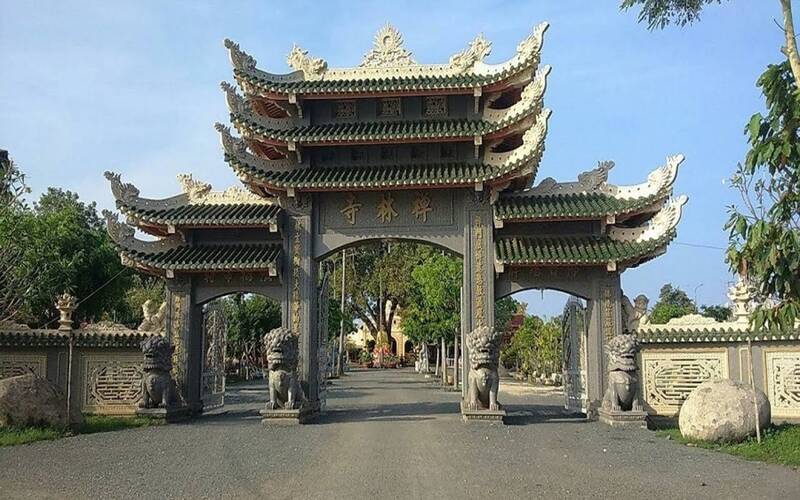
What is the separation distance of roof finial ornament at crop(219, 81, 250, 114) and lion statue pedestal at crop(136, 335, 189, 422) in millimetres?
5233

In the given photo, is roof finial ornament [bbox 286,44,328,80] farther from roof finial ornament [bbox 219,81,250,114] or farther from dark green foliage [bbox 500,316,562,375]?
dark green foliage [bbox 500,316,562,375]

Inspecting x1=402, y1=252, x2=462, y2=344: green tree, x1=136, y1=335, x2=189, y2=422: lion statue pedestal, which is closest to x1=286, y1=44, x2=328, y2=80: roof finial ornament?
x1=136, y1=335, x2=189, y2=422: lion statue pedestal

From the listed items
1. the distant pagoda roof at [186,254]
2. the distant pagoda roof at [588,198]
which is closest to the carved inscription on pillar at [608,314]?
the distant pagoda roof at [588,198]

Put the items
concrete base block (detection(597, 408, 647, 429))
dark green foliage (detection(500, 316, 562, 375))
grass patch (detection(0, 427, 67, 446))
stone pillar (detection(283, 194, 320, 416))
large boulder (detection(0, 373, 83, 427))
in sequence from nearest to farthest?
grass patch (detection(0, 427, 67, 446)), large boulder (detection(0, 373, 83, 427)), concrete base block (detection(597, 408, 647, 429)), stone pillar (detection(283, 194, 320, 416)), dark green foliage (detection(500, 316, 562, 375))

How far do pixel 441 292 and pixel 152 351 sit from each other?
15.7 m

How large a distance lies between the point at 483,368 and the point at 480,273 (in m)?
2.22

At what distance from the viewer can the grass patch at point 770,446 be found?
32.4ft

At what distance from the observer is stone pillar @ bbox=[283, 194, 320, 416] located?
50.8 ft

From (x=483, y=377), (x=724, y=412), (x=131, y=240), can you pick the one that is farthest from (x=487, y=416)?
(x=131, y=240)

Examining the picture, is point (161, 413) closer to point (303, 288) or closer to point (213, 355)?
point (213, 355)

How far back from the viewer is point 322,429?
44.2 feet

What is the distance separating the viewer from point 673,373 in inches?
583

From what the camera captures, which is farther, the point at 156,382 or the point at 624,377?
the point at 156,382

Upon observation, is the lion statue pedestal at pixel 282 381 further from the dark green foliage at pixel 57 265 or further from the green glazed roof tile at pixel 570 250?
the dark green foliage at pixel 57 265
